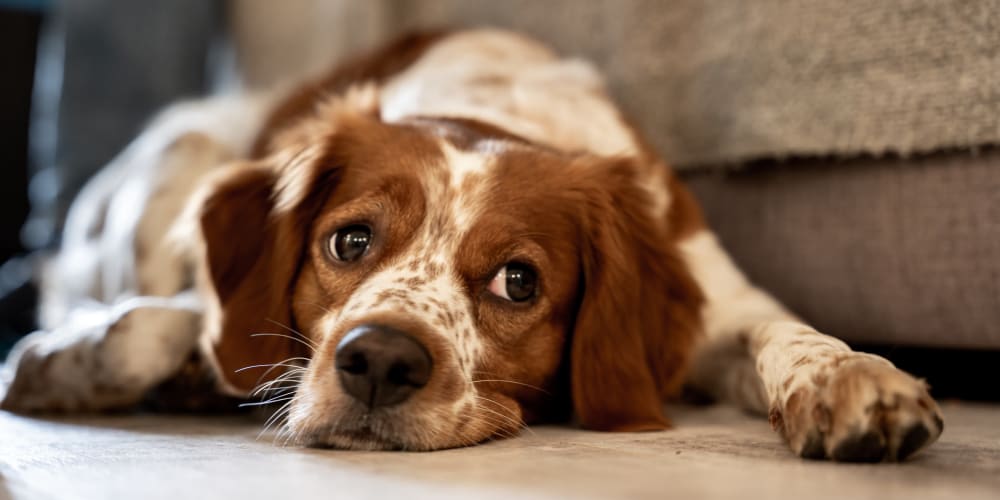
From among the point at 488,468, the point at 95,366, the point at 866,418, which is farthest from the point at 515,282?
the point at 95,366

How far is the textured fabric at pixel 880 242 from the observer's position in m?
1.96

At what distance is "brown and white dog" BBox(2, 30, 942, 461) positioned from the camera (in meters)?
1.41

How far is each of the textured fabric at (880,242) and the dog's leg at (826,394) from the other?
0.97 feet

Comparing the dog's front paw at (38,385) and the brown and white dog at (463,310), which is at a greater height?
the brown and white dog at (463,310)

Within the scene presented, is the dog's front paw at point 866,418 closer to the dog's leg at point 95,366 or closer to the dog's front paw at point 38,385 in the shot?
the dog's leg at point 95,366

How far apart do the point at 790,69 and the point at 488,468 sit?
4.44 feet

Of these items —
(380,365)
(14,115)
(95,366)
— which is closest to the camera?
(380,365)

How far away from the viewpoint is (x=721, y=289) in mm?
2094

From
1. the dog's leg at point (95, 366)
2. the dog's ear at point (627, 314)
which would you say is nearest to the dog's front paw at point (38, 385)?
the dog's leg at point (95, 366)

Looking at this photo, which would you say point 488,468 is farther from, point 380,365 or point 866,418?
point 866,418

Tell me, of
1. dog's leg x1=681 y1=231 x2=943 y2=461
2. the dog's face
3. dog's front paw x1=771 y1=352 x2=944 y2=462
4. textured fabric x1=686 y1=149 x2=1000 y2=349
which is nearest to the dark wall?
the dog's face

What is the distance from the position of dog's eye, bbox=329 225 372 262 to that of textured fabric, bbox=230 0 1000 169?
1.02 m

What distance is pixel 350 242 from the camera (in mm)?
1707

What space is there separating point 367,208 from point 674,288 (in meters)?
0.61
